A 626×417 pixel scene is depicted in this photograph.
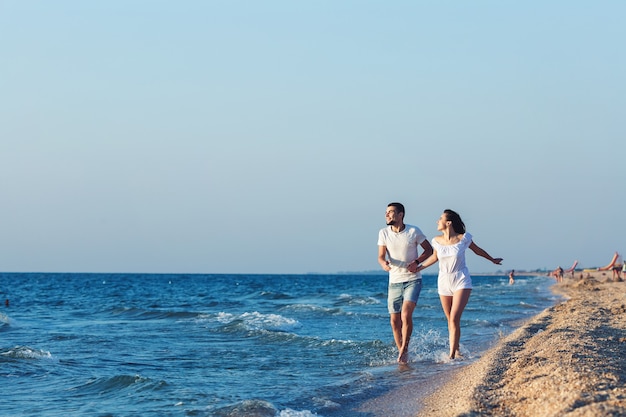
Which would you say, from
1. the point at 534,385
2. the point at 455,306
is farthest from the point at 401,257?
the point at 534,385

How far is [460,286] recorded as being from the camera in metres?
8.61

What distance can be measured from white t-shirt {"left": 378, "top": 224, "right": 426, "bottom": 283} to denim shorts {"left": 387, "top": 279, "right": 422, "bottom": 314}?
66mm

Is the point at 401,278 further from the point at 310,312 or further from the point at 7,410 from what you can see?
the point at 310,312

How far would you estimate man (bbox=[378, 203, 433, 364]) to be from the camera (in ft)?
29.1

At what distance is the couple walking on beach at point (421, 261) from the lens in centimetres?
857

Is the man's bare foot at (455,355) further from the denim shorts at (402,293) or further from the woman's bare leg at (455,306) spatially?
the denim shorts at (402,293)

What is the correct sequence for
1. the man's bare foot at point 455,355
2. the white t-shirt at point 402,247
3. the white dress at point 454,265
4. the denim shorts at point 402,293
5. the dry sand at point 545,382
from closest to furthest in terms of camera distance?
the dry sand at point 545,382 → the white dress at point 454,265 → the white t-shirt at point 402,247 → the denim shorts at point 402,293 → the man's bare foot at point 455,355

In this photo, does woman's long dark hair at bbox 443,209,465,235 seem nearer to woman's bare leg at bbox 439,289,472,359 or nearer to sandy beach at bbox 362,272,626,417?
woman's bare leg at bbox 439,289,472,359

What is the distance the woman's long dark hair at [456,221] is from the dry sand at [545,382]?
1.57 metres

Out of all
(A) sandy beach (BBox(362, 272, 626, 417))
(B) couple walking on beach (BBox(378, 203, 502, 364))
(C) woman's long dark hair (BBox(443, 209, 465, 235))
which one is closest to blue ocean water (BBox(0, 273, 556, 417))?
(A) sandy beach (BBox(362, 272, 626, 417))

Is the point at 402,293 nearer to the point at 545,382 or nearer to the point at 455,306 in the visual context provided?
the point at 455,306

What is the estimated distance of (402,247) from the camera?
8.90 meters

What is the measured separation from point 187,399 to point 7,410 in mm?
1800

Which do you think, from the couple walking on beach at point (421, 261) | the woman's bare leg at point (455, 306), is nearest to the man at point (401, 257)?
the couple walking on beach at point (421, 261)
